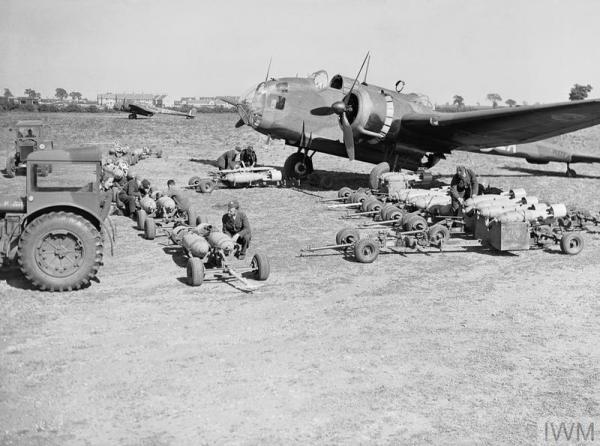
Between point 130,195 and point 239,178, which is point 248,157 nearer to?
point 239,178

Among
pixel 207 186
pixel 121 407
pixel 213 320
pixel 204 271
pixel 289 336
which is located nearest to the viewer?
pixel 121 407

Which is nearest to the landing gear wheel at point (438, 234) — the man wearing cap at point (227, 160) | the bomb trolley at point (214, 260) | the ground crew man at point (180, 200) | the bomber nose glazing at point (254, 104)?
the bomb trolley at point (214, 260)

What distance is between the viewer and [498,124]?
19.3 m

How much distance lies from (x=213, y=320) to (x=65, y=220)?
2.89 metres

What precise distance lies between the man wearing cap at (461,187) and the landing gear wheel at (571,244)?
260 cm

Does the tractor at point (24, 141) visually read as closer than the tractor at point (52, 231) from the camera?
No

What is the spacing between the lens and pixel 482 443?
617 centimetres

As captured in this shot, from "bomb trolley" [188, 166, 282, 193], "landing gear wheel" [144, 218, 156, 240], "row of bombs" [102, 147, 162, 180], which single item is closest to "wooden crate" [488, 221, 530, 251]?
"landing gear wheel" [144, 218, 156, 240]

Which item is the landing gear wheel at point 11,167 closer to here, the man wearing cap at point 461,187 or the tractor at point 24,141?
the tractor at point 24,141

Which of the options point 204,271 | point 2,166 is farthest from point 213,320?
point 2,166

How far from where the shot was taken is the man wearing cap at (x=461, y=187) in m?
15.7

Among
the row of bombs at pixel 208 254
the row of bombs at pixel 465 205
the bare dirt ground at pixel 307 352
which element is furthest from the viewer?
the row of bombs at pixel 465 205

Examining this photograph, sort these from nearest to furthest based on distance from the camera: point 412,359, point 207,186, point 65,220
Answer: point 412,359
point 65,220
point 207,186

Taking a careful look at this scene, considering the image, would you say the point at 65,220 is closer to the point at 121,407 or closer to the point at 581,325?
the point at 121,407
